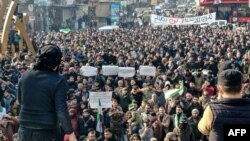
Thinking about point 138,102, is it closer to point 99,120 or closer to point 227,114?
point 99,120

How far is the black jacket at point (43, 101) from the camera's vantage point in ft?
12.1

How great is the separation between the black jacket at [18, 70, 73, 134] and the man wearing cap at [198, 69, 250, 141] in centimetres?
97

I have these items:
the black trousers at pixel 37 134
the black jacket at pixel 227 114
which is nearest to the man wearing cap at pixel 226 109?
the black jacket at pixel 227 114

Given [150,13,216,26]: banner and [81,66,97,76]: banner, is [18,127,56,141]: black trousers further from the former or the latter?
[150,13,216,26]: banner

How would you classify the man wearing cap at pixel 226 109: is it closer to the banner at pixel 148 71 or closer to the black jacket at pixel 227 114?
the black jacket at pixel 227 114

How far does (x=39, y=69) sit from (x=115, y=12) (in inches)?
2560

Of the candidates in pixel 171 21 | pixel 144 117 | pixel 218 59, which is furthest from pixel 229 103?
pixel 171 21

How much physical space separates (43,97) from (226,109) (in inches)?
51.3

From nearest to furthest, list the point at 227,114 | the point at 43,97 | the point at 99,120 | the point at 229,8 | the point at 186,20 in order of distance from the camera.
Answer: the point at 227,114 < the point at 43,97 < the point at 99,120 < the point at 186,20 < the point at 229,8

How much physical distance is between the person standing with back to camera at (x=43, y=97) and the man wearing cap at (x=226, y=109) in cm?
100

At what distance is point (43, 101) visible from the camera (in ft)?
12.5

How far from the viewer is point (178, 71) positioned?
14.8 meters

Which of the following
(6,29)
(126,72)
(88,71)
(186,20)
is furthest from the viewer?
(186,20)

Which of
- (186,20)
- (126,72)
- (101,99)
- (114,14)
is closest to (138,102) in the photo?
(101,99)
